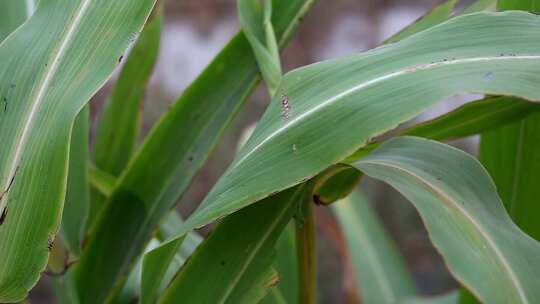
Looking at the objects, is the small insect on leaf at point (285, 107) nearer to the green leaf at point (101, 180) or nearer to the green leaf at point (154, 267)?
the green leaf at point (154, 267)

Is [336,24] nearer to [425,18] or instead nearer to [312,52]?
[312,52]

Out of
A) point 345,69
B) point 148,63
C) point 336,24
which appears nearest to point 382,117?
point 345,69

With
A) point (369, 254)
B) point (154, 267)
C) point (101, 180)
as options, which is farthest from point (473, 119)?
point (369, 254)

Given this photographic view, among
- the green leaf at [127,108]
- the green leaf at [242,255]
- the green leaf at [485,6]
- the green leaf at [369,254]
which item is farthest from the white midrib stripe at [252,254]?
the green leaf at [369,254]

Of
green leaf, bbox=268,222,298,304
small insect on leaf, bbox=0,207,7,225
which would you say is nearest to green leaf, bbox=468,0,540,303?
green leaf, bbox=268,222,298,304

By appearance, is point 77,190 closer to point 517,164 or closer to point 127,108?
point 127,108
